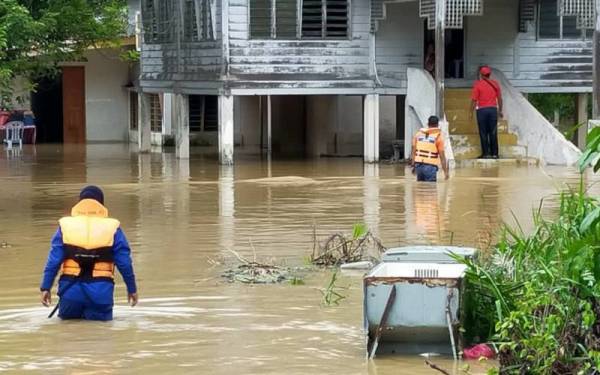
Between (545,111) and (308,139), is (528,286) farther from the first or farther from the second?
(545,111)

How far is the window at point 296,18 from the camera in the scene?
28016mm

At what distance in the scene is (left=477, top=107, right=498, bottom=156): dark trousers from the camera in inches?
1033

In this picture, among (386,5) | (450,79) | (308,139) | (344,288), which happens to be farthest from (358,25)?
(344,288)

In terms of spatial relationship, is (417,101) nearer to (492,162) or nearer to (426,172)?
(492,162)

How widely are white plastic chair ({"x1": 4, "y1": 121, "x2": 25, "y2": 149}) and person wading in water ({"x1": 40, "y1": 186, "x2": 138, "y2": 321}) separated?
25.9 meters

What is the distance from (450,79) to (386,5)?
2394 mm

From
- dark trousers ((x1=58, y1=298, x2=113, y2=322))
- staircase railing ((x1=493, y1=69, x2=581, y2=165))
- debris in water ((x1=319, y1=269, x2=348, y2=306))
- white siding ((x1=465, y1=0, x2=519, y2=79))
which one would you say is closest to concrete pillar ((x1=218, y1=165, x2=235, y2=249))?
debris in water ((x1=319, y1=269, x2=348, y2=306))

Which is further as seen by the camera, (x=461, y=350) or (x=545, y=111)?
(x=545, y=111)

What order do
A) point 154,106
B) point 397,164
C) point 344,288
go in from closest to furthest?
1. point 344,288
2. point 397,164
3. point 154,106

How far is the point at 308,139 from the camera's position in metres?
33.3

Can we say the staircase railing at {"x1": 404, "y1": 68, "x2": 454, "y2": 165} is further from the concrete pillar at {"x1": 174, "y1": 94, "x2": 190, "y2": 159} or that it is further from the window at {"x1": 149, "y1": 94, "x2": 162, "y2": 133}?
the window at {"x1": 149, "y1": 94, "x2": 162, "y2": 133}

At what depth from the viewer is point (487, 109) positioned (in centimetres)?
2627

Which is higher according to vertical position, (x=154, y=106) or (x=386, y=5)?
(x=386, y=5)

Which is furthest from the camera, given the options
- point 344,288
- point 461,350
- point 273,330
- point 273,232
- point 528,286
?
point 273,232
